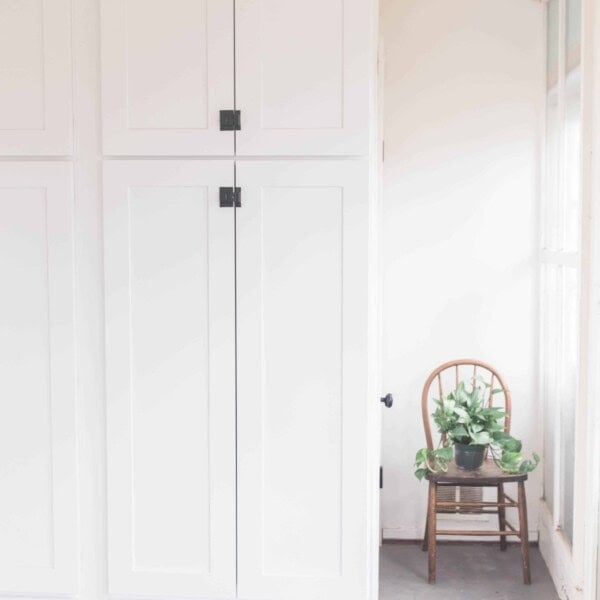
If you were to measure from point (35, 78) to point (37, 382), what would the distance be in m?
0.90

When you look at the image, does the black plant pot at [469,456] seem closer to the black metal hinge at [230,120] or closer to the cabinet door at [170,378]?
the cabinet door at [170,378]

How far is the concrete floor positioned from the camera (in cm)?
338

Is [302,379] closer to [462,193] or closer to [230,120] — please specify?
[230,120]

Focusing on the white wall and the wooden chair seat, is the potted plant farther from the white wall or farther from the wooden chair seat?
the white wall

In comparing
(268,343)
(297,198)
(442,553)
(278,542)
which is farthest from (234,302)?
(442,553)

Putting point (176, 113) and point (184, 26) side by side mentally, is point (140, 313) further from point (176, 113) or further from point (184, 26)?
point (184, 26)

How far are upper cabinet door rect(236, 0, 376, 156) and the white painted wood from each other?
1.97 feet

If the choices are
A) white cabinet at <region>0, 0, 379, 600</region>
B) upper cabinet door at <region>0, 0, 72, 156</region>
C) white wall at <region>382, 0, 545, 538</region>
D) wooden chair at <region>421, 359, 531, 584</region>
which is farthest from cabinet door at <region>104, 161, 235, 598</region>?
white wall at <region>382, 0, 545, 538</region>

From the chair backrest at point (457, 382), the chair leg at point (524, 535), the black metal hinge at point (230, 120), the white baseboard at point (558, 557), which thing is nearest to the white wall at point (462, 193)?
the chair backrest at point (457, 382)

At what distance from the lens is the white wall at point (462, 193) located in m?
3.79

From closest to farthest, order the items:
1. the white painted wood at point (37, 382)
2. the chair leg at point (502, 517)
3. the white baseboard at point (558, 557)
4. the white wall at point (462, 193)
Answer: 1. the white painted wood at point (37, 382)
2. the white baseboard at point (558, 557)
3. the chair leg at point (502, 517)
4. the white wall at point (462, 193)

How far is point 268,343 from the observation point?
2.65 metres

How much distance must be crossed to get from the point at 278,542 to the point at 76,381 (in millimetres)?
770

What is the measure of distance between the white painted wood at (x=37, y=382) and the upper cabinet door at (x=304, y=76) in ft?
1.97
